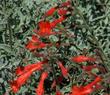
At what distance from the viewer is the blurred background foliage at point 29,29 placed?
3.56 meters

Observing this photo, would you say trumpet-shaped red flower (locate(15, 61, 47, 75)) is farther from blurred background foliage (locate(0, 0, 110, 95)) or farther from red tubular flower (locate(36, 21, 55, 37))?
blurred background foliage (locate(0, 0, 110, 95))

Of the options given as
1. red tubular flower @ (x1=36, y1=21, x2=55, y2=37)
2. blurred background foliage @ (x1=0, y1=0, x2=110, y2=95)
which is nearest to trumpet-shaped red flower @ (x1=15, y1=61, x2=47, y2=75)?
red tubular flower @ (x1=36, y1=21, x2=55, y2=37)

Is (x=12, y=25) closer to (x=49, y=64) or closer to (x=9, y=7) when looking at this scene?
(x=9, y=7)

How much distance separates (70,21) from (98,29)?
28 centimetres

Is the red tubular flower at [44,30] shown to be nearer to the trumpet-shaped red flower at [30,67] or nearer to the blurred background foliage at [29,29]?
the trumpet-shaped red flower at [30,67]

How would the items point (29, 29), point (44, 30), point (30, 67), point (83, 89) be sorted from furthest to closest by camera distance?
1. point (29, 29)
2. point (30, 67)
3. point (44, 30)
4. point (83, 89)

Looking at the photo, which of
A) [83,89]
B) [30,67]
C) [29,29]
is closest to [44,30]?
[30,67]

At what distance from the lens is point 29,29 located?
391cm

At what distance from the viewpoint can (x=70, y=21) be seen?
3877 mm

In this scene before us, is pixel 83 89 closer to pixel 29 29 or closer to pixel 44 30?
pixel 44 30

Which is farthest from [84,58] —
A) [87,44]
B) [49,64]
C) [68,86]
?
[87,44]

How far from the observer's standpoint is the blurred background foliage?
3564 mm

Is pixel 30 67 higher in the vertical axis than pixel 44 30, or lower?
lower

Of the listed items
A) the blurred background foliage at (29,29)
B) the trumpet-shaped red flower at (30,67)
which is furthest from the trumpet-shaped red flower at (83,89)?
the blurred background foliage at (29,29)
